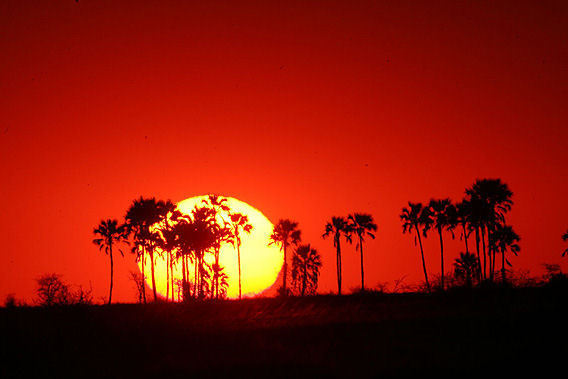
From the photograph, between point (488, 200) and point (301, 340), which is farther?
point (488, 200)

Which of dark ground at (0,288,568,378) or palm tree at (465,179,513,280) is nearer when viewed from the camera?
dark ground at (0,288,568,378)

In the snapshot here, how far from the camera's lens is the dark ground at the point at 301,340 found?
17.4m

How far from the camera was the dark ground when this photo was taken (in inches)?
684

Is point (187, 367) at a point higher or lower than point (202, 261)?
lower

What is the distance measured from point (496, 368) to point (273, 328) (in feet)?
26.6

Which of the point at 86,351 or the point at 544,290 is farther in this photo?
the point at 544,290

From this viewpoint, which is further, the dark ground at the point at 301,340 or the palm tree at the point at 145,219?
the palm tree at the point at 145,219

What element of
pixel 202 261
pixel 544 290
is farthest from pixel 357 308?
pixel 202 261

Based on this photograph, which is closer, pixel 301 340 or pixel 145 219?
pixel 301 340

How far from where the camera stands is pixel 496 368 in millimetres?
16859

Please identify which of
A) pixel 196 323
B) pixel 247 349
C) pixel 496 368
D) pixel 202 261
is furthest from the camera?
pixel 202 261

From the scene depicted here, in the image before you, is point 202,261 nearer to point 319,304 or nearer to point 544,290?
point 319,304

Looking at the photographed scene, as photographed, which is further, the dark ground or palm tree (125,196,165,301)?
palm tree (125,196,165,301)

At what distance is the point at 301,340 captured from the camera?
20.7 meters
